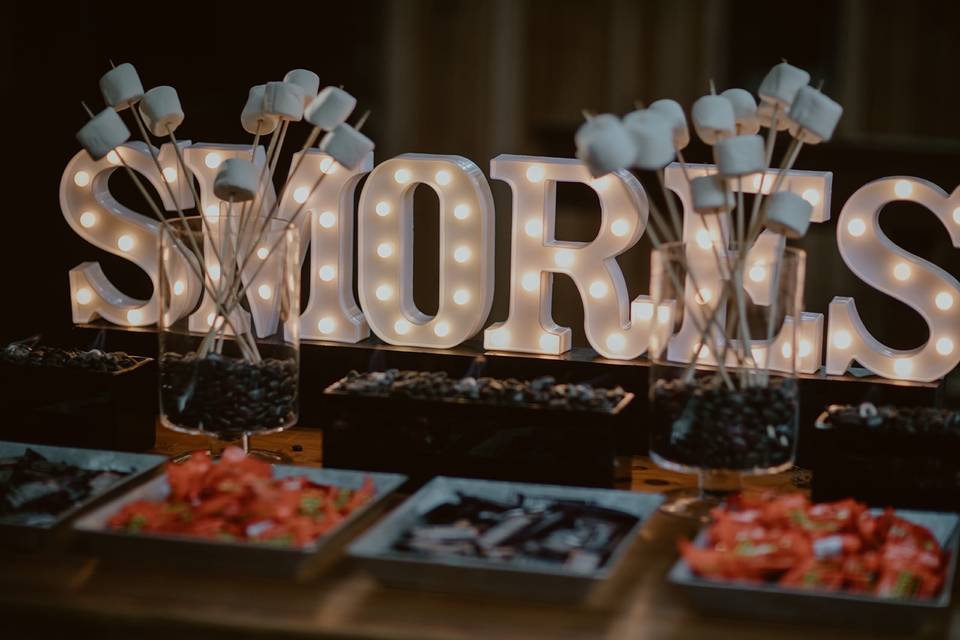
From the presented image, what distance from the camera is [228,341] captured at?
85.1 inches

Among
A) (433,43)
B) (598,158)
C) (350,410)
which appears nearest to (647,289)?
(433,43)

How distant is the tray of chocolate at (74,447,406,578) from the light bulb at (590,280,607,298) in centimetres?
55

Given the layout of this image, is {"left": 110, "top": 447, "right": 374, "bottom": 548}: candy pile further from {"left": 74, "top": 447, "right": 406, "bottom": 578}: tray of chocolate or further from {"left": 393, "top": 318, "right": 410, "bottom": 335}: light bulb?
{"left": 393, "top": 318, "right": 410, "bottom": 335}: light bulb

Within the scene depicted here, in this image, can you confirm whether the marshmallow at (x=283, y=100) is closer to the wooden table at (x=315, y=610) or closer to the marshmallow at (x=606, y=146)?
the marshmallow at (x=606, y=146)

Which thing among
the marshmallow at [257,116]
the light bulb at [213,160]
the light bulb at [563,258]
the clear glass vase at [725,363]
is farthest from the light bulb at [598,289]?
the light bulb at [213,160]

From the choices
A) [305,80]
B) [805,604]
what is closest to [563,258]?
[305,80]

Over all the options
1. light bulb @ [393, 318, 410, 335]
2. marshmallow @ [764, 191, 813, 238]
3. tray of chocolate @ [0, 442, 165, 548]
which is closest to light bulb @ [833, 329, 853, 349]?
marshmallow @ [764, 191, 813, 238]

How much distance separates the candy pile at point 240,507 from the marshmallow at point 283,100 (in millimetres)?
598

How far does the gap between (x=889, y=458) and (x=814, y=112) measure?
0.53 m

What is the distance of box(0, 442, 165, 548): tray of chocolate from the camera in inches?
71.1

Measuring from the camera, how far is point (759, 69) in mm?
3363

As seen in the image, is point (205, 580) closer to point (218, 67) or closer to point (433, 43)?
point (218, 67)

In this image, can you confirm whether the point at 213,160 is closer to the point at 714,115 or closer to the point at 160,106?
the point at 160,106

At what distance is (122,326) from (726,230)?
3.96 feet
